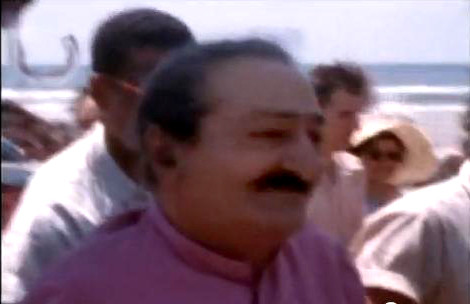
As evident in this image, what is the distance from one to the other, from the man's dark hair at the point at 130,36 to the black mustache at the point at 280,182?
469 millimetres

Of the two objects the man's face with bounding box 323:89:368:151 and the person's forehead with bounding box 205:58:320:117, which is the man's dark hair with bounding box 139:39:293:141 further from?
the man's face with bounding box 323:89:368:151

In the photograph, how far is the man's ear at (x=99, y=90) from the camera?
1.68m

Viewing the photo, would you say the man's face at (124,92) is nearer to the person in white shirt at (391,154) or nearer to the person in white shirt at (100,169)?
the person in white shirt at (100,169)

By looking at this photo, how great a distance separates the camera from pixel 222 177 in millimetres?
1203

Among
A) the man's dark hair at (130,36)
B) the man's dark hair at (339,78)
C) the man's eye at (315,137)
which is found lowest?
the man's dark hair at (339,78)

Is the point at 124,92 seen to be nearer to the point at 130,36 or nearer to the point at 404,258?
the point at 130,36

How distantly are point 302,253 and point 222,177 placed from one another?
169mm

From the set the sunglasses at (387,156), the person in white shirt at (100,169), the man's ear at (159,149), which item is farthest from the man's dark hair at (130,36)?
the sunglasses at (387,156)

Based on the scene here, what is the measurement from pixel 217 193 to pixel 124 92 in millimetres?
500

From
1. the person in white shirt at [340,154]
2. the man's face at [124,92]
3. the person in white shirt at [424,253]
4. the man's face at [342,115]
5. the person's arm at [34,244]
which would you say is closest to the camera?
the person's arm at [34,244]

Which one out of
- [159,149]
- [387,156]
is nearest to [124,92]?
[159,149]

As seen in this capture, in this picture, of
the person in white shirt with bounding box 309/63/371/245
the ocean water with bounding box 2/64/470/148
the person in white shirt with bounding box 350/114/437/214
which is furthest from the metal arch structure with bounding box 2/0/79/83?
the person in white shirt with bounding box 350/114/437/214

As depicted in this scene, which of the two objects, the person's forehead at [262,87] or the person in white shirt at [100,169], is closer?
the person's forehead at [262,87]

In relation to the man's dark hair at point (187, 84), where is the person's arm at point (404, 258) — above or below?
below
